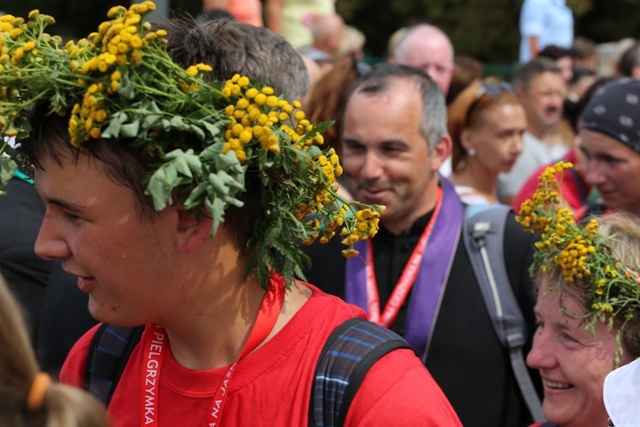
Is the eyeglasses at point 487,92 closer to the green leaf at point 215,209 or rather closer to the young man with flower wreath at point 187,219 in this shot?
the young man with flower wreath at point 187,219

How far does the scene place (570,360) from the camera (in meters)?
3.40

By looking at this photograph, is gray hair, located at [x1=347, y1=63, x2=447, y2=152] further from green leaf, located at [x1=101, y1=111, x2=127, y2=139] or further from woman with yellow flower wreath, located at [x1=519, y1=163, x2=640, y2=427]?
green leaf, located at [x1=101, y1=111, x2=127, y2=139]

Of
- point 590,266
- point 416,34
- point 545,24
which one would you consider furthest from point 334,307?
point 545,24

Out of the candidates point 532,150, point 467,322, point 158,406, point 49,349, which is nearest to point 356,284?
point 467,322

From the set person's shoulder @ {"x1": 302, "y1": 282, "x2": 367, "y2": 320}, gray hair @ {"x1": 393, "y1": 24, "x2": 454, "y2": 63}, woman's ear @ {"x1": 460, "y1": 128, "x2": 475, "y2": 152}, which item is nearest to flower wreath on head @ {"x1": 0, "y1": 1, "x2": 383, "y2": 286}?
person's shoulder @ {"x1": 302, "y1": 282, "x2": 367, "y2": 320}

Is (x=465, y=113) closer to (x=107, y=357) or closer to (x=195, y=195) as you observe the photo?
(x=107, y=357)

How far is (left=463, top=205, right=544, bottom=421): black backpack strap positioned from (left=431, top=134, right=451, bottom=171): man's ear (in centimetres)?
44

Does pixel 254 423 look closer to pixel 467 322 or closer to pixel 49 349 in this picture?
pixel 49 349

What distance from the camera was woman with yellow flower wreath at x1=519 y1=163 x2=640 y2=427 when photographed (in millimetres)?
3287

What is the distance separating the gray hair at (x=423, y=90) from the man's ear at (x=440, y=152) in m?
0.02

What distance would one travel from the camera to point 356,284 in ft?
14.0

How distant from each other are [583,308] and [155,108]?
1.67 meters

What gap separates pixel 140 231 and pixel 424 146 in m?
2.29

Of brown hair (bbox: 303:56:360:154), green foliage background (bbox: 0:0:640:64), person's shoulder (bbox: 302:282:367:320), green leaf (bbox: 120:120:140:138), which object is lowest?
green foliage background (bbox: 0:0:640:64)
